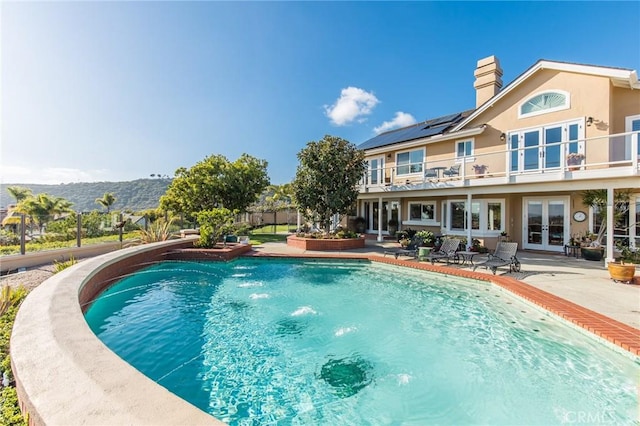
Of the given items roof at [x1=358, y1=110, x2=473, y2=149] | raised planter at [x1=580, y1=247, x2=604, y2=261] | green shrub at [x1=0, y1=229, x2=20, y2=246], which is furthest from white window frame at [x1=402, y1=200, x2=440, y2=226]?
green shrub at [x1=0, y1=229, x2=20, y2=246]

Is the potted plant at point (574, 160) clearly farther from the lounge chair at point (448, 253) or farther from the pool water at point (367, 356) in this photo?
the pool water at point (367, 356)

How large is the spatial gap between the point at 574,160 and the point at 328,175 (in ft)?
35.1

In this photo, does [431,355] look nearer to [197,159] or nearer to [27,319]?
[27,319]

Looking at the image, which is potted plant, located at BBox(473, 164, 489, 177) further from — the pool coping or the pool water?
the pool coping

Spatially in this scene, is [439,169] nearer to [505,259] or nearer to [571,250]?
[505,259]

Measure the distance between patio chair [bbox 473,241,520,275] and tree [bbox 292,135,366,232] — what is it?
7.71 metres

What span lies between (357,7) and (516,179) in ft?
37.3

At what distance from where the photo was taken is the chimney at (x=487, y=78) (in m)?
17.8

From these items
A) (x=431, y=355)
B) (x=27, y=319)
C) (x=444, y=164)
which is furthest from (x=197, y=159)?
(x=431, y=355)

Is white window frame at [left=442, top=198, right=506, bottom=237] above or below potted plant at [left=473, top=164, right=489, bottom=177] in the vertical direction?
below

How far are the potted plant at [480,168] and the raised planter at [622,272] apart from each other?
6241 mm

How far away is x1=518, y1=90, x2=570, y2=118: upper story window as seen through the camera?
1305 centimetres

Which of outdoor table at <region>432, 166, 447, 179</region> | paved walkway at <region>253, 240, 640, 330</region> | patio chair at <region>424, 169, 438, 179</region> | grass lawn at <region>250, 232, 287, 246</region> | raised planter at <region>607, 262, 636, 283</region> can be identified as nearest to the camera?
paved walkway at <region>253, 240, 640, 330</region>

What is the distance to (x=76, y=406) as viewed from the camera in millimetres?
2014
